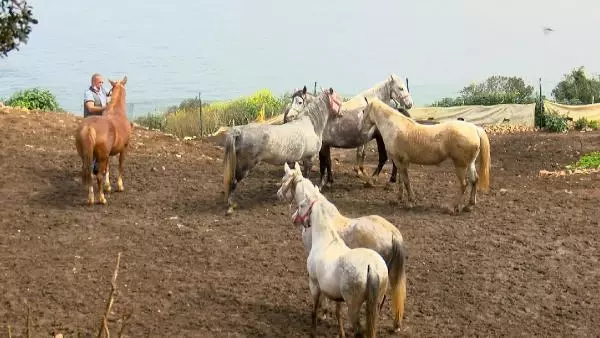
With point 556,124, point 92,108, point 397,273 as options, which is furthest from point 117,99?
point 556,124

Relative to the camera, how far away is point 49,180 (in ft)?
39.5

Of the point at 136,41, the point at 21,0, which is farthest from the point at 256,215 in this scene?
the point at 136,41

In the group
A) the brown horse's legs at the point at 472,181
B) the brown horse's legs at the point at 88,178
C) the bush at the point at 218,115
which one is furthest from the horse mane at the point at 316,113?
the bush at the point at 218,115

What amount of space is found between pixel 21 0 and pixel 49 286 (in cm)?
485

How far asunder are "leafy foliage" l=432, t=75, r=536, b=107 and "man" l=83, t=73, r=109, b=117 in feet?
67.1

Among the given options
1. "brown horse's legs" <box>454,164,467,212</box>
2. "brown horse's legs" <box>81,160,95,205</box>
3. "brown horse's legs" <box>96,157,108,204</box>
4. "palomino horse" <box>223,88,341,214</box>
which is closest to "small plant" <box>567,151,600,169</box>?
"brown horse's legs" <box>454,164,467,212</box>

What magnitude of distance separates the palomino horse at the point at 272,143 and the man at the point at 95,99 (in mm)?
2468

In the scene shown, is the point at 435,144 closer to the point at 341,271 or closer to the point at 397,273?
the point at 397,273

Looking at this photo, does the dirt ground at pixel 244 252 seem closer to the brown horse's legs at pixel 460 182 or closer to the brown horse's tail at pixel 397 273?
the brown horse's legs at pixel 460 182

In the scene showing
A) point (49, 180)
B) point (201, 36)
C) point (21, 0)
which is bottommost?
point (49, 180)

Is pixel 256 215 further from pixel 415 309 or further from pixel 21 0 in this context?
pixel 21 0

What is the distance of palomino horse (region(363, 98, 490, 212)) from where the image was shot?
10852 mm

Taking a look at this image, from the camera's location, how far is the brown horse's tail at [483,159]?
10984 millimetres

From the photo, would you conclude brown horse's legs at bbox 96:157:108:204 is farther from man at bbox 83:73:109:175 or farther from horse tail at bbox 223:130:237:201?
horse tail at bbox 223:130:237:201
